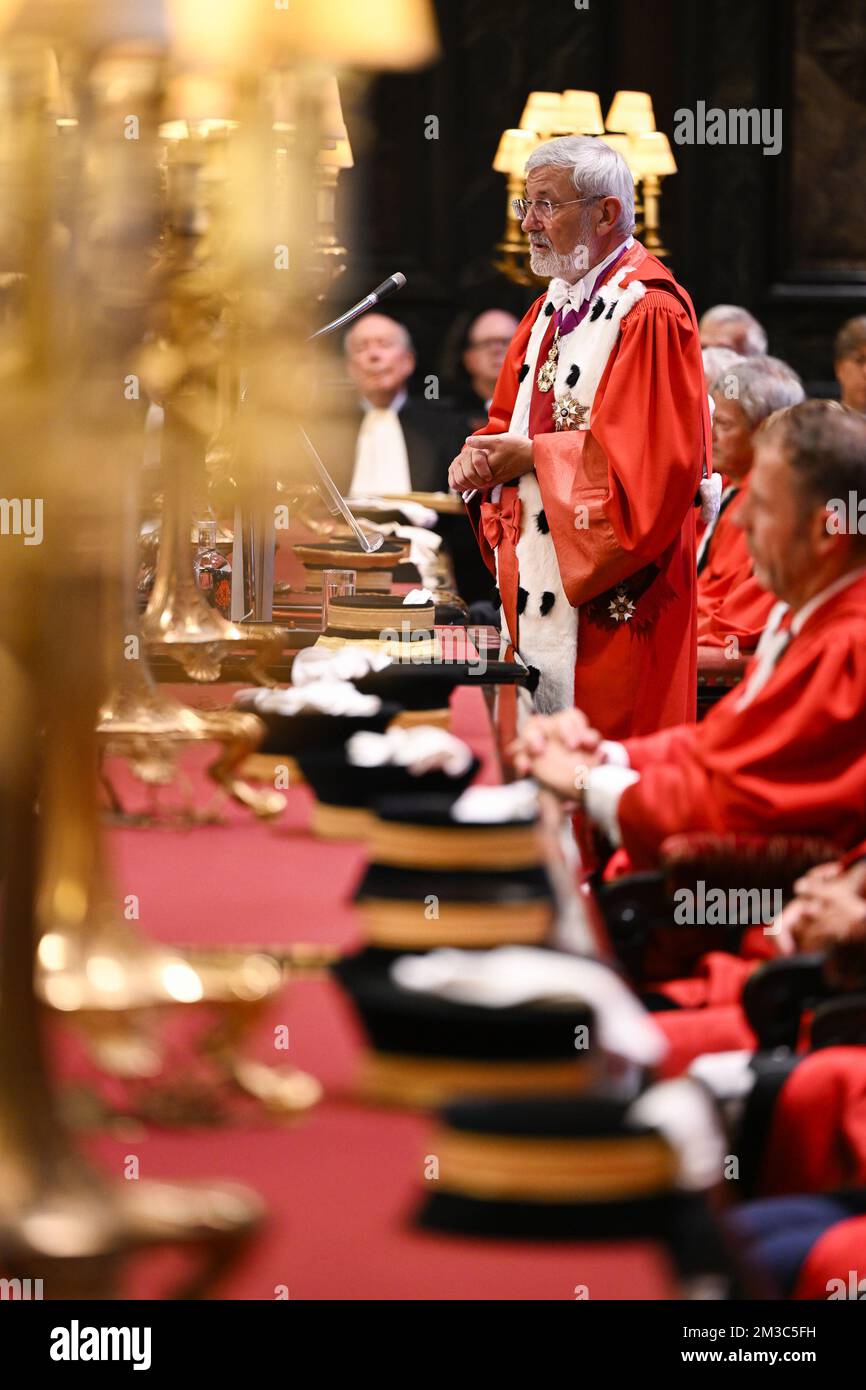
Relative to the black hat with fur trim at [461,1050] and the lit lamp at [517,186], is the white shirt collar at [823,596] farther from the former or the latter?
the lit lamp at [517,186]

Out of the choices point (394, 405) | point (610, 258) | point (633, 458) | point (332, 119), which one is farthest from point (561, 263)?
point (394, 405)

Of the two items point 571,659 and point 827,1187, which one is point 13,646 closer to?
point 827,1187

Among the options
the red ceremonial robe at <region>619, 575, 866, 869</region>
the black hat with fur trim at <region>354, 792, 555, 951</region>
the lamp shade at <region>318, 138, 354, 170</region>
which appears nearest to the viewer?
the black hat with fur trim at <region>354, 792, 555, 951</region>

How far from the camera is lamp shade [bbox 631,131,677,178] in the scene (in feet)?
26.0

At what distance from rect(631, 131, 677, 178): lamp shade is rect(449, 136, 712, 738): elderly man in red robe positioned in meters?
3.81

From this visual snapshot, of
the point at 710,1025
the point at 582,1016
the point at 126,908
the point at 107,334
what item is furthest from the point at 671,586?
the point at 107,334

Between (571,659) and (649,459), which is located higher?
(649,459)

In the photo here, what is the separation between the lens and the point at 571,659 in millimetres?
4242

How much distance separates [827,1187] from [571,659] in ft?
7.28

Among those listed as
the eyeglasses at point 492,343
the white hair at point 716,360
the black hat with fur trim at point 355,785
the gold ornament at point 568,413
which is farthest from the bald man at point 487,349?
the black hat with fur trim at point 355,785

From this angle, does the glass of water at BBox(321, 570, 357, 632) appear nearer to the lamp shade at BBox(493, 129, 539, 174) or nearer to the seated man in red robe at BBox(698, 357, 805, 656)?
the seated man in red robe at BBox(698, 357, 805, 656)

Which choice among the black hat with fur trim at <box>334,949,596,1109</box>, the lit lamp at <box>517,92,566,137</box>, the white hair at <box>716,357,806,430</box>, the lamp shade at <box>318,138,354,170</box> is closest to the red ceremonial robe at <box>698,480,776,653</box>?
the white hair at <box>716,357,806,430</box>

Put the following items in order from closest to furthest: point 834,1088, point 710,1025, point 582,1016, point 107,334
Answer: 1. point 107,334
2. point 582,1016
3. point 834,1088
4. point 710,1025
